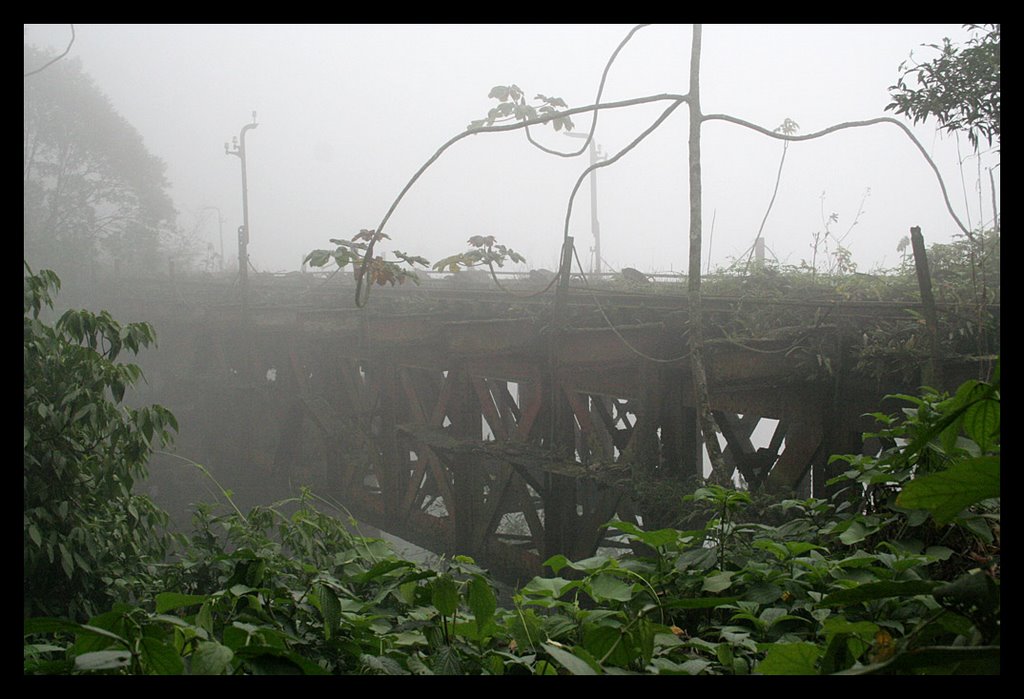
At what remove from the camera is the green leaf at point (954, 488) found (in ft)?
2.47

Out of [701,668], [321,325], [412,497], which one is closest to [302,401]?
[321,325]

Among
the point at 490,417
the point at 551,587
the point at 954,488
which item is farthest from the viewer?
the point at 490,417

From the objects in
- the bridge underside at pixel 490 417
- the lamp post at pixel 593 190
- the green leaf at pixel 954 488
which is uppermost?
the lamp post at pixel 593 190

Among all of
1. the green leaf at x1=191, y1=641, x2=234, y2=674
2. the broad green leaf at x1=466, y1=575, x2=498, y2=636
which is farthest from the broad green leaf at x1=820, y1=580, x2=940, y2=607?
the green leaf at x1=191, y1=641, x2=234, y2=674

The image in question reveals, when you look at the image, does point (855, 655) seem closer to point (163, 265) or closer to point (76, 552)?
point (76, 552)

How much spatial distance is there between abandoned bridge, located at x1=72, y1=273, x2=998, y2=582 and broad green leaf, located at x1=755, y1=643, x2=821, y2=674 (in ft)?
11.0

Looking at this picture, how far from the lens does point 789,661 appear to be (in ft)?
3.20

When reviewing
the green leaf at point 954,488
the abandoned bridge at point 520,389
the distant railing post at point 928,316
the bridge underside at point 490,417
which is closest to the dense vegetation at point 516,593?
the green leaf at point 954,488

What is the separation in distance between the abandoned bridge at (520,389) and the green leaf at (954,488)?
350 centimetres

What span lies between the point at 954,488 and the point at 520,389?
802 centimetres

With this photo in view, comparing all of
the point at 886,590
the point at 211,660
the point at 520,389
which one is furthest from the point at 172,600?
the point at 520,389

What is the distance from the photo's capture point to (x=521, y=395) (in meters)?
8.70

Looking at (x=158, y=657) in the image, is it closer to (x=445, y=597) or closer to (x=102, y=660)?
(x=102, y=660)

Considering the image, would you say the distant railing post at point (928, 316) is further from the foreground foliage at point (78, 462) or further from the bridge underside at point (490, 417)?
the foreground foliage at point (78, 462)
